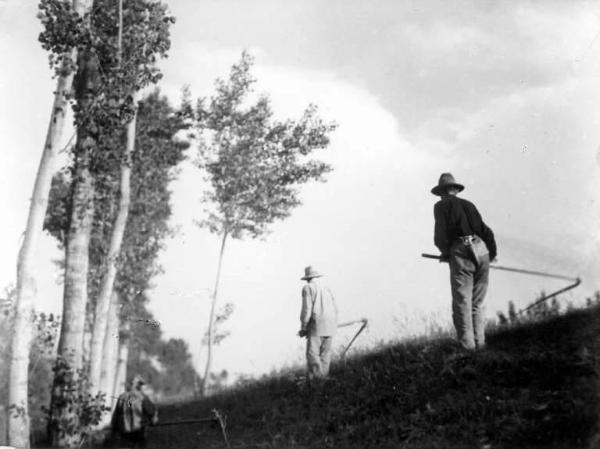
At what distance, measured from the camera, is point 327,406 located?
821cm

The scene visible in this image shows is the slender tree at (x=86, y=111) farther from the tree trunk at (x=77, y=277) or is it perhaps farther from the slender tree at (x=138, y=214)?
the slender tree at (x=138, y=214)

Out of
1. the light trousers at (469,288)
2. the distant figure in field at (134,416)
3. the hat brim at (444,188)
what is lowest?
the distant figure in field at (134,416)

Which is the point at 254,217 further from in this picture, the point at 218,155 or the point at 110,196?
the point at 110,196

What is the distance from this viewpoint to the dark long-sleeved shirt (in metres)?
7.39

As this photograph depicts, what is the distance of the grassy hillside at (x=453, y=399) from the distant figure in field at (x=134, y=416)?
2.36 ft

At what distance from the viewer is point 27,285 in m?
7.70

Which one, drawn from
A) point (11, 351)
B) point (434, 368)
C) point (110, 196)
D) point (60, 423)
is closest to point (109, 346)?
point (110, 196)

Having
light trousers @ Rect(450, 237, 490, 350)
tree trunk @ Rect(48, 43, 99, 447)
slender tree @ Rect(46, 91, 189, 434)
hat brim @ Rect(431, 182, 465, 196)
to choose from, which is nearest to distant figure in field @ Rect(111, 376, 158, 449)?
tree trunk @ Rect(48, 43, 99, 447)

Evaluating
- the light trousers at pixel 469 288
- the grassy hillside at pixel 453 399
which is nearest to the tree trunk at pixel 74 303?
the grassy hillside at pixel 453 399

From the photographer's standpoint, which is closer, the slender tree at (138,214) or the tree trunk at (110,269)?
the tree trunk at (110,269)

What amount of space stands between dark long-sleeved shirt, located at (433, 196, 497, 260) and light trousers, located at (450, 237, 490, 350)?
5.0 inches

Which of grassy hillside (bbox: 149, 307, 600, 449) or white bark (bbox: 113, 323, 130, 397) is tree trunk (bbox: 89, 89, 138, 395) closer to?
grassy hillside (bbox: 149, 307, 600, 449)

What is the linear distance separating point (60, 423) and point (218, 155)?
11.1m

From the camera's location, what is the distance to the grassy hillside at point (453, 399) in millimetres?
5496
